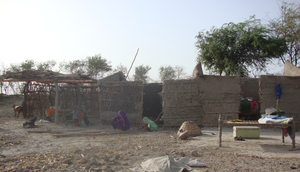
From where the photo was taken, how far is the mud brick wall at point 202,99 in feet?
32.8

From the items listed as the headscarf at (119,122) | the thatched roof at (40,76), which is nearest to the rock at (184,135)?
the headscarf at (119,122)

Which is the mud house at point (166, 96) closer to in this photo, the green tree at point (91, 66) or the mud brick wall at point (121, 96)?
the mud brick wall at point (121, 96)

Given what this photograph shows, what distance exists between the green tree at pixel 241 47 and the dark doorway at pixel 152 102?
16.2ft

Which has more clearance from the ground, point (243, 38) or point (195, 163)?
point (243, 38)

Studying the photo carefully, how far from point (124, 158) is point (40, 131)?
5.13m

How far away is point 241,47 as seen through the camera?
49.3 feet

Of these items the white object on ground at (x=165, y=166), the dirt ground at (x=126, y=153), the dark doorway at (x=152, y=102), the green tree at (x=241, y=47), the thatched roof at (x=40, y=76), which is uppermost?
the green tree at (x=241, y=47)

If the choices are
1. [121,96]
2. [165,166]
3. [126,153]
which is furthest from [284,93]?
[165,166]

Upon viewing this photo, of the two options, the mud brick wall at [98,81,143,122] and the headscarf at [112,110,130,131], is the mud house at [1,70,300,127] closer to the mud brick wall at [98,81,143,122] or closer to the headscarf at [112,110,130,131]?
the mud brick wall at [98,81,143,122]

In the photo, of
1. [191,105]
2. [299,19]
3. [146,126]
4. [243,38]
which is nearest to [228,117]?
[191,105]

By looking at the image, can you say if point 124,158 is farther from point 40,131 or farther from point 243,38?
point 243,38

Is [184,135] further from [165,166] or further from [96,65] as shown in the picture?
[96,65]

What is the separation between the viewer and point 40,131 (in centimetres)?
892

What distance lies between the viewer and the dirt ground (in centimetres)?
468
